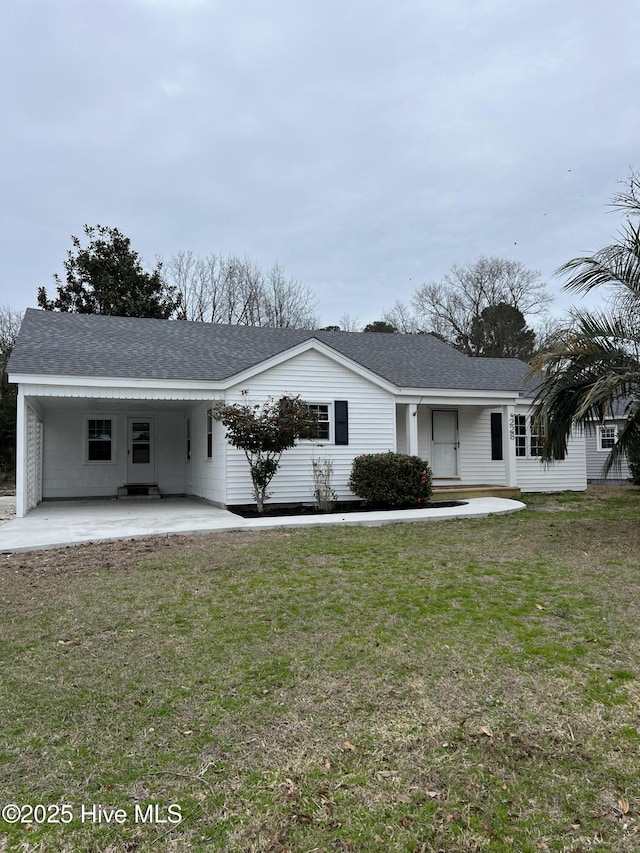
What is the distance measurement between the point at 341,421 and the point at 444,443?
4.17 meters

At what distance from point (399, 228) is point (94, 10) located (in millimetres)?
18212

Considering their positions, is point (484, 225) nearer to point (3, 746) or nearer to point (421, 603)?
point (421, 603)

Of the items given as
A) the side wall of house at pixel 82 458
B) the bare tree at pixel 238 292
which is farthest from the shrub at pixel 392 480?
the bare tree at pixel 238 292

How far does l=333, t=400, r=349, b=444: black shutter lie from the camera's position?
13.3 meters

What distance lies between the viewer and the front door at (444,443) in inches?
634

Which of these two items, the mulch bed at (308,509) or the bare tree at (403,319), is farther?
the bare tree at (403,319)

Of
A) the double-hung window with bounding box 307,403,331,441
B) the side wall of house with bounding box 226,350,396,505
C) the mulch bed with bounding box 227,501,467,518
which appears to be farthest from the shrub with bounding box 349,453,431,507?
the double-hung window with bounding box 307,403,331,441

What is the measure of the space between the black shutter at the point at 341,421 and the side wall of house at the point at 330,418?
0.09 meters

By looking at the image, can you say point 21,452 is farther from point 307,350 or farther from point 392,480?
point 392,480

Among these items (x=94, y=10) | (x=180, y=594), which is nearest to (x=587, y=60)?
(x=94, y=10)

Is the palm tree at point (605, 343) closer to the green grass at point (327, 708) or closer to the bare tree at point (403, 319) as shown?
the green grass at point (327, 708)

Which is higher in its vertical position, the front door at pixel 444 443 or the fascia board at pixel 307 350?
the fascia board at pixel 307 350

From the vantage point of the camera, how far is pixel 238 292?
33812 mm

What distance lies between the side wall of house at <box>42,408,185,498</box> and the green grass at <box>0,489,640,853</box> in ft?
32.3
